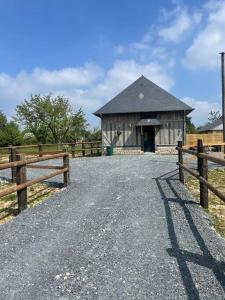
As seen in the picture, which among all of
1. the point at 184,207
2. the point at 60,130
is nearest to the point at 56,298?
the point at 184,207

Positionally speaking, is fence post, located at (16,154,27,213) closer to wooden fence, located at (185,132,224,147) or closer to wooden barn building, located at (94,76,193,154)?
wooden barn building, located at (94,76,193,154)

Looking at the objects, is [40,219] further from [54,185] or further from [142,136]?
[142,136]

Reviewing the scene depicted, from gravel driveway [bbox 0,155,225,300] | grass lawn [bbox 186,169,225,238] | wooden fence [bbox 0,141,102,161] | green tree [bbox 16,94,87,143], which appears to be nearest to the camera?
gravel driveway [bbox 0,155,225,300]

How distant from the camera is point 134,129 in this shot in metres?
26.0

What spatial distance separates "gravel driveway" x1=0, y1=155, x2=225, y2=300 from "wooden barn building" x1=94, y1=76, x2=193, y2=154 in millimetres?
18211

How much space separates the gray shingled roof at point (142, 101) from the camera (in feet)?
84.1

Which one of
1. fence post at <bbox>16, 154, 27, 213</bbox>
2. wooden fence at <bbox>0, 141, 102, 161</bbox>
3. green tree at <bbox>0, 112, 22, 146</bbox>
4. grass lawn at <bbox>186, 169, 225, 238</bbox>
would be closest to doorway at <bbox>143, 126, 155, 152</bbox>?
wooden fence at <bbox>0, 141, 102, 161</bbox>

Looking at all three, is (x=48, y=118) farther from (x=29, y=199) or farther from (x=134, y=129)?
(x=29, y=199)

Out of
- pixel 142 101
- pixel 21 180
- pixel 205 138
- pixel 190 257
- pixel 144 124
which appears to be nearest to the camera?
pixel 190 257

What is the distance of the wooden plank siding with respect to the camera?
2570 centimetres

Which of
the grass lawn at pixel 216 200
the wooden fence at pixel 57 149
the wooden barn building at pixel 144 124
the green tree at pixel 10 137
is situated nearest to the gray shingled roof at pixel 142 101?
the wooden barn building at pixel 144 124

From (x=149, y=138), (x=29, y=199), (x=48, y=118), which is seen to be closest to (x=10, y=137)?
(x=48, y=118)

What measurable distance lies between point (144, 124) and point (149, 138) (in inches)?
67.0

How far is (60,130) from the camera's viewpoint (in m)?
42.9
